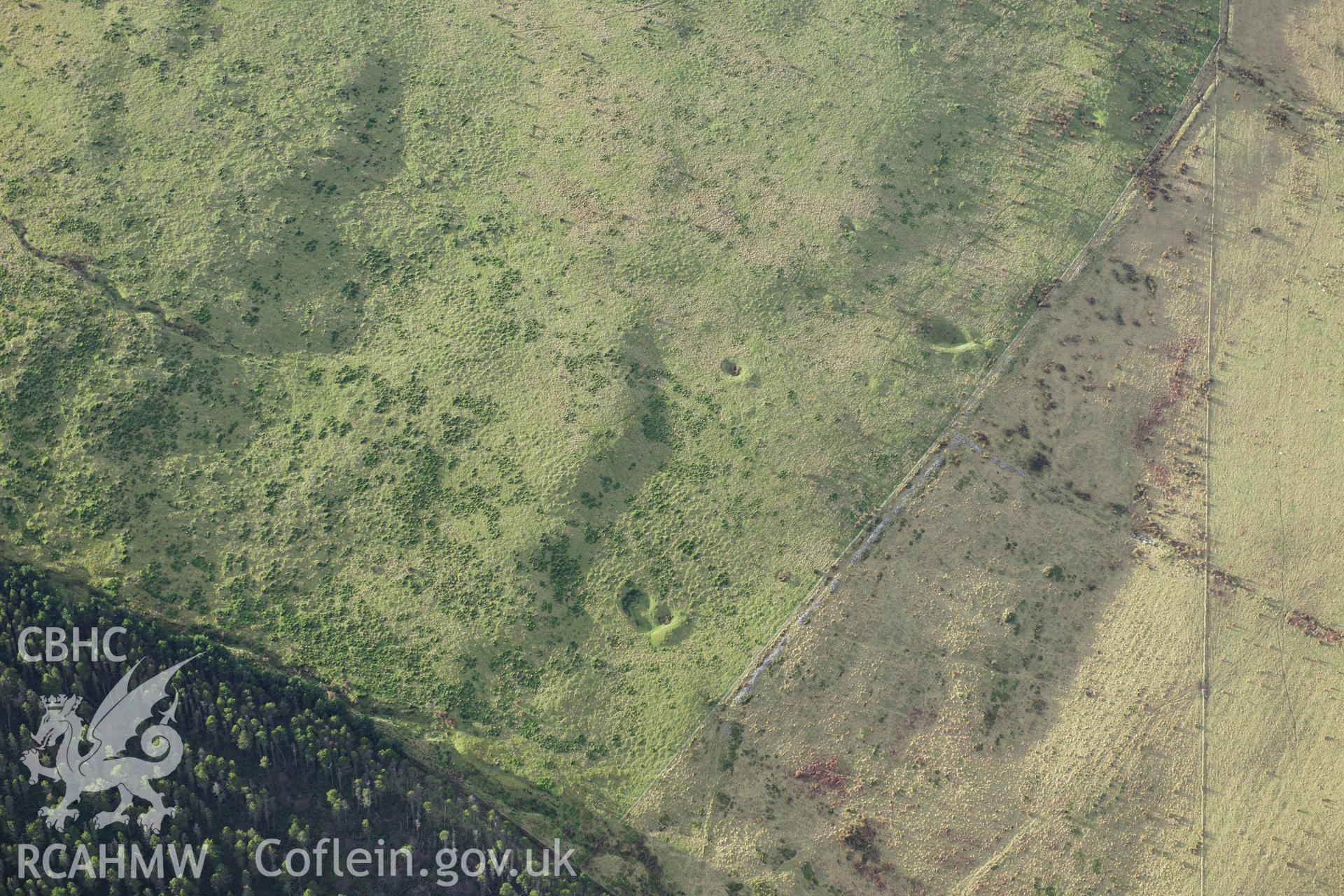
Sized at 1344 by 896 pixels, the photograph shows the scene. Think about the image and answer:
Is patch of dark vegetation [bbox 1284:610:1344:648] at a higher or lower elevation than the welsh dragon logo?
lower

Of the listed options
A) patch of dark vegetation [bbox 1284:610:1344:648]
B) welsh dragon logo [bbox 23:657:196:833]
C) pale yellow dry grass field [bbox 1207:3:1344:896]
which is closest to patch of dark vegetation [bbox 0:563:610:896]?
welsh dragon logo [bbox 23:657:196:833]

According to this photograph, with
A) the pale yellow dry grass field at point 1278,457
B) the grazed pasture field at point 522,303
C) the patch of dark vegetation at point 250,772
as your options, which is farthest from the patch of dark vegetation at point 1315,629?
the patch of dark vegetation at point 250,772

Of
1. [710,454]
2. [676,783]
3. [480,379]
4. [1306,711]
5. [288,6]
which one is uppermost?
[288,6]

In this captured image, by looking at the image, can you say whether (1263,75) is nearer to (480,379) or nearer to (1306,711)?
(1306,711)

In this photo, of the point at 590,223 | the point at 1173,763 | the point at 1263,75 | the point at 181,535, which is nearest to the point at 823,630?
the point at 1173,763

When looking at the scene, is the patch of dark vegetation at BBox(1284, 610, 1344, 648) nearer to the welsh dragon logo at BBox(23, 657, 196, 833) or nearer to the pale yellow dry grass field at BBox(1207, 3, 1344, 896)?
the pale yellow dry grass field at BBox(1207, 3, 1344, 896)

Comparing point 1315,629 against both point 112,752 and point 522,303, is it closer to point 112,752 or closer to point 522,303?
point 522,303

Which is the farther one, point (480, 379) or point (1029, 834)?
point (480, 379)
